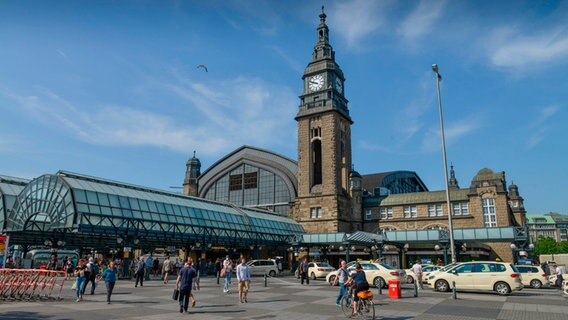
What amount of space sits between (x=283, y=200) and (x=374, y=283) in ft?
147

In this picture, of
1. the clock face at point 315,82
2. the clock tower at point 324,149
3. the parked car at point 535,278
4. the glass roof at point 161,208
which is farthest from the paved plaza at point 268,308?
the clock face at point 315,82

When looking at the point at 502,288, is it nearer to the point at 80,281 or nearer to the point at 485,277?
the point at 485,277

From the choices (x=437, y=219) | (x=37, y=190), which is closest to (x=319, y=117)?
(x=437, y=219)

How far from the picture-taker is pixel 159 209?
139 ft

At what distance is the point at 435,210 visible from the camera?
59750 millimetres

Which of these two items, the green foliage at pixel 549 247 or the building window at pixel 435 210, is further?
the green foliage at pixel 549 247

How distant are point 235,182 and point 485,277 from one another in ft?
187

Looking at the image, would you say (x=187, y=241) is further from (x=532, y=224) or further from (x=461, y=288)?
(x=532, y=224)

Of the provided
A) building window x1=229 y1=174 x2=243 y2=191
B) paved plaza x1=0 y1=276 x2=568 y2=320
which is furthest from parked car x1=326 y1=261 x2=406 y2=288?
building window x1=229 y1=174 x2=243 y2=191

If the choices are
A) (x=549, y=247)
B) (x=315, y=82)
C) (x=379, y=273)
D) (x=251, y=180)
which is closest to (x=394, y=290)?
(x=379, y=273)

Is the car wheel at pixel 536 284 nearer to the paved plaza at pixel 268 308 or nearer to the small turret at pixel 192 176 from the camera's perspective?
the paved plaza at pixel 268 308

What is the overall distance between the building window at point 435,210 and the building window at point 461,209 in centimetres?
184

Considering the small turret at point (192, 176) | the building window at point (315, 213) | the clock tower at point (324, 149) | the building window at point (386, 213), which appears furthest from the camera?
the small turret at point (192, 176)

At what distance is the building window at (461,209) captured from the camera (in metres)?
57.4
